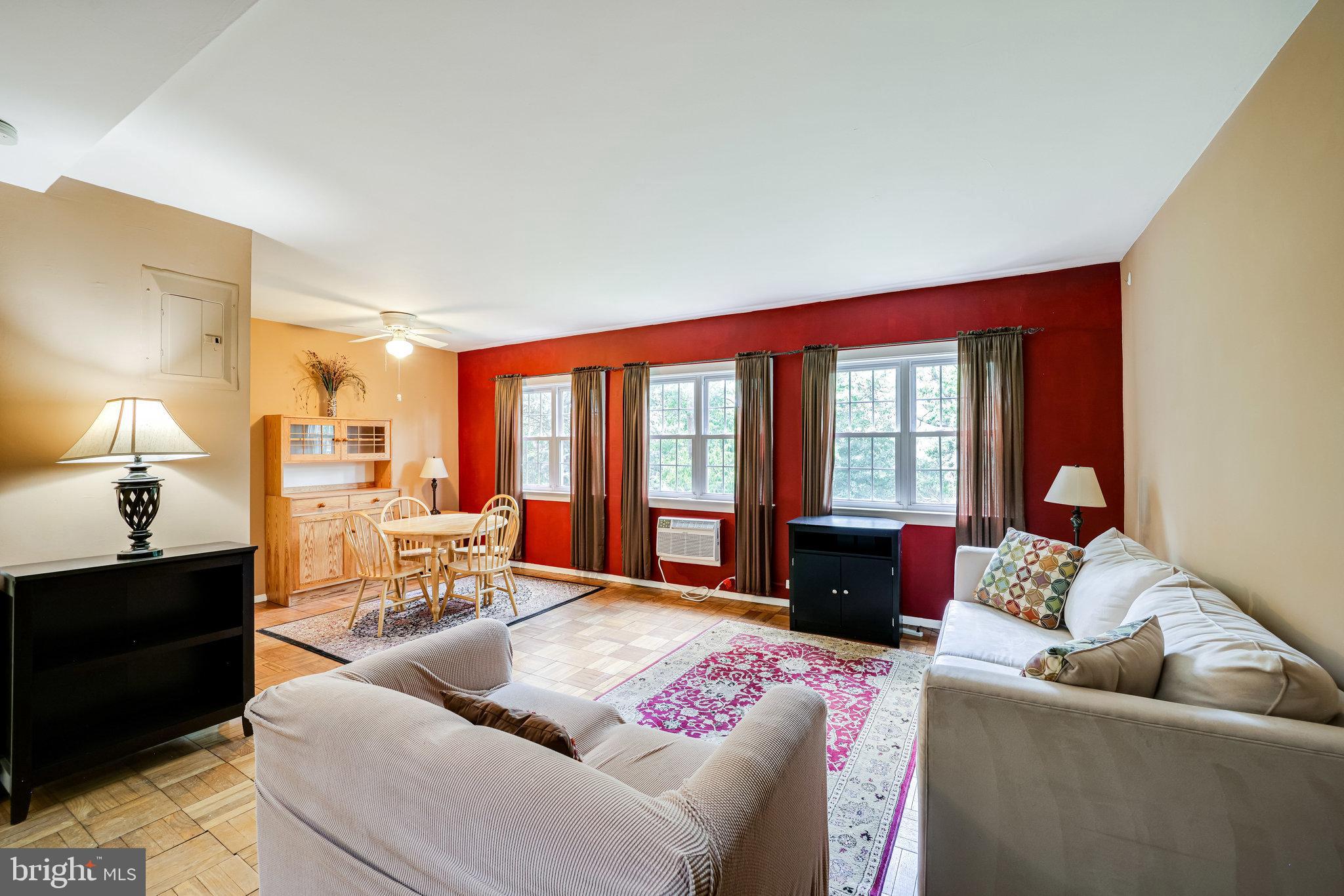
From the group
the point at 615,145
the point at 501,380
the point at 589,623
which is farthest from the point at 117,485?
the point at 501,380

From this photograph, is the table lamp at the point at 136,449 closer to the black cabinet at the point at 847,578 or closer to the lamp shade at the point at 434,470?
the black cabinet at the point at 847,578

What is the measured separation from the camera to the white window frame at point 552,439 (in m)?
6.17

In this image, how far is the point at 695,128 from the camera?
83.4 inches

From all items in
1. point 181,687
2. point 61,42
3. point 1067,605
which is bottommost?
point 181,687

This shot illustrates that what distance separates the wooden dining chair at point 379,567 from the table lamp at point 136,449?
59.0 inches

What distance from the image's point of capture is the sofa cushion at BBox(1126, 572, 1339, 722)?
1253 millimetres

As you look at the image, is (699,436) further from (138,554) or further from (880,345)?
(138,554)

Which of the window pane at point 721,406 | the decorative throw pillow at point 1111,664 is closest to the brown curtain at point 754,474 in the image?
the window pane at point 721,406

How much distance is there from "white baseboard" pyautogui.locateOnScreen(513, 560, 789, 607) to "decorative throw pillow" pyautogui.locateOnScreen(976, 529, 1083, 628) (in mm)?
1992

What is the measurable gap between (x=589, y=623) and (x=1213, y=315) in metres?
3.93

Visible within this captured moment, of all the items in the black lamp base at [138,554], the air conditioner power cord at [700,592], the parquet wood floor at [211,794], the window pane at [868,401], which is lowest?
the parquet wood floor at [211,794]

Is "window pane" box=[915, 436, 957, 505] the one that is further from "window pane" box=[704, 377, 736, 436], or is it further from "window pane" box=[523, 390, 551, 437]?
"window pane" box=[523, 390, 551, 437]

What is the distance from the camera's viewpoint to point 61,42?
1.57m

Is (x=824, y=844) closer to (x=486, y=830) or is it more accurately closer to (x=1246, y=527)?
(x=486, y=830)
